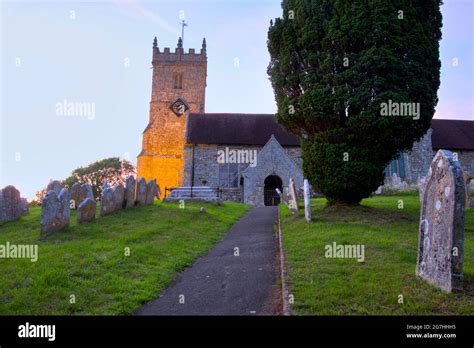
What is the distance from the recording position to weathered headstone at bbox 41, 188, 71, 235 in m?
9.73

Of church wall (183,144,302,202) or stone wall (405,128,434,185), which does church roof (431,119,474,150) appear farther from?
church wall (183,144,302,202)

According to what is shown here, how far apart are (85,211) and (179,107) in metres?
30.4

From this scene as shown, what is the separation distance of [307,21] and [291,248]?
845 centimetres

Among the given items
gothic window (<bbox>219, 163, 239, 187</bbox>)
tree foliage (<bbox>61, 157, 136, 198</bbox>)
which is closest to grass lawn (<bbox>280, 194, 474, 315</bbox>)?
gothic window (<bbox>219, 163, 239, 187</bbox>)

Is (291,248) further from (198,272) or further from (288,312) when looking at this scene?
(288,312)

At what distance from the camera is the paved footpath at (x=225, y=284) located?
5.33 m

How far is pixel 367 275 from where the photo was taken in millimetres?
6133

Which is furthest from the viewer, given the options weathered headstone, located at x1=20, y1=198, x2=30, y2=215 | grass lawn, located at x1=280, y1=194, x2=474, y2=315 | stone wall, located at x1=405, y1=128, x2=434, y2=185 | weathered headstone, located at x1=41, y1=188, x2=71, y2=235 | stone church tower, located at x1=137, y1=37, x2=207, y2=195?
stone church tower, located at x1=137, y1=37, x2=207, y2=195

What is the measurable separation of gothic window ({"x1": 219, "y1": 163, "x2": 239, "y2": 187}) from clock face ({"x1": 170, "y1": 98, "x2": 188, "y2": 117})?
39.0 feet

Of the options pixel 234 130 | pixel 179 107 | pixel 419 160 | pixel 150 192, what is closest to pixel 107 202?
pixel 150 192

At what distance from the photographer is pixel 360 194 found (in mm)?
12922

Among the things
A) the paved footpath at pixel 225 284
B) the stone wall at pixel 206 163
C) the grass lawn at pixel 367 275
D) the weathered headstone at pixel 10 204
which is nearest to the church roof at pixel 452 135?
the stone wall at pixel 206 163

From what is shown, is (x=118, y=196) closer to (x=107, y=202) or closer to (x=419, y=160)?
(x=107, y=202)

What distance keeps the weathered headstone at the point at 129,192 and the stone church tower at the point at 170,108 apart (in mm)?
21431
